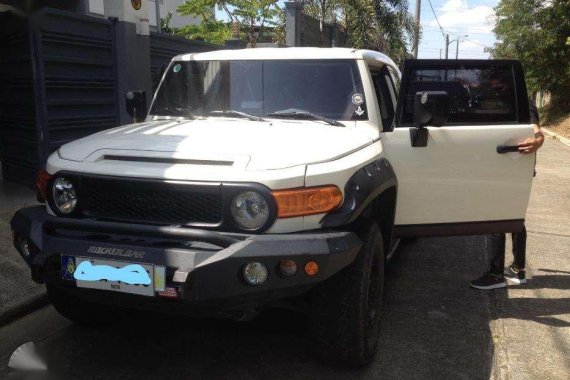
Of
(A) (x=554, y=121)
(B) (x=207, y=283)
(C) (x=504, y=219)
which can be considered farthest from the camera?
(A) (x=554, y=121)

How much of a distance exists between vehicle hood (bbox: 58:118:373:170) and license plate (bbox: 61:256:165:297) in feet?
1.85

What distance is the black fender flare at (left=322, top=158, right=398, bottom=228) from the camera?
9.12ft

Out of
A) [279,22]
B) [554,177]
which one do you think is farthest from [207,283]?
[279,22]

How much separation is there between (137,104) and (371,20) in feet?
51.9

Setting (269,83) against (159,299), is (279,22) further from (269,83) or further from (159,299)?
(159,299)

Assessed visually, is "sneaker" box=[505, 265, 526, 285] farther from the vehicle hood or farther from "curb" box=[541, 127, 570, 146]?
"curb" box=[541, 127, 570, 146]

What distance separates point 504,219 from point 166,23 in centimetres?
1894

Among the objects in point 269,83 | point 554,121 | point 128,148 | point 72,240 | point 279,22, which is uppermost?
point 279,22

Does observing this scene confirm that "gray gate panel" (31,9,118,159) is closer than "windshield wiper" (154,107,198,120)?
No

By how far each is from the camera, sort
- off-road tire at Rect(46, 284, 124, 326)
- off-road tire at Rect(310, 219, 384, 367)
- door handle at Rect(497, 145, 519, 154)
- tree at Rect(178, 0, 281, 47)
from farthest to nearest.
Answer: tree at Rect(178, 0, 281, 47), door handle at Rect(497, 145, 519, 154), off-road tire at Rect(46, 284, 124, 326), off-road tire at Rect(310, 219, 384, 367)

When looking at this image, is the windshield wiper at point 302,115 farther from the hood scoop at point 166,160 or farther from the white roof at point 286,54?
the hood scoop at point 166,160

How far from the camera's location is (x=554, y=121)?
2761cm

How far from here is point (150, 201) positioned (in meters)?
2.88

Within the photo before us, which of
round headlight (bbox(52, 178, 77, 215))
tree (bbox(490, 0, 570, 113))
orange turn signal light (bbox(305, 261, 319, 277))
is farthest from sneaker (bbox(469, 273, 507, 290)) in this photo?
tree (bbox(490, 0, 570, 113))
